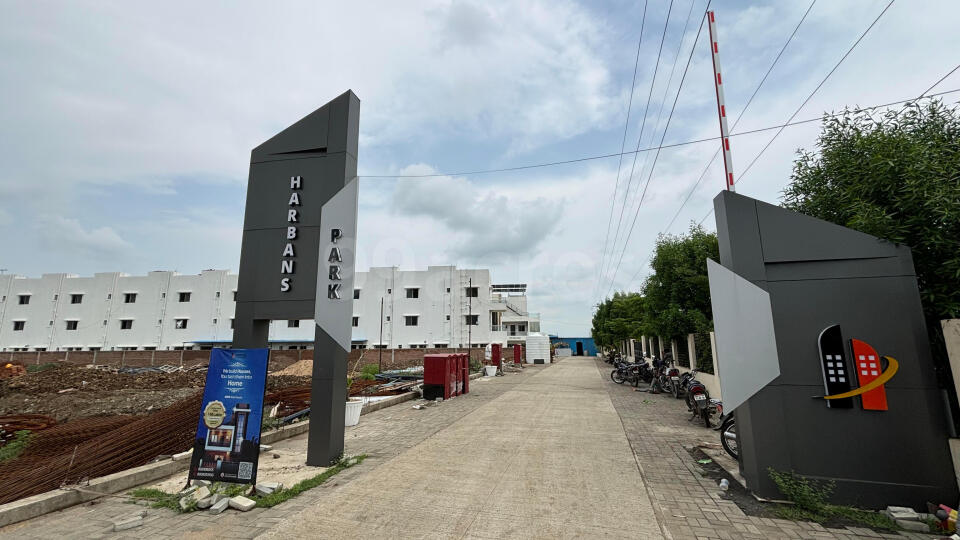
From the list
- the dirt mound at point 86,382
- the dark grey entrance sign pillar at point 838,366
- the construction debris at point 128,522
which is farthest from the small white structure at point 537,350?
the construction debris at point 128,522

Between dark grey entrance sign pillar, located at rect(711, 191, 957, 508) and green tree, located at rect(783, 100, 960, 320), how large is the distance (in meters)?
0.37

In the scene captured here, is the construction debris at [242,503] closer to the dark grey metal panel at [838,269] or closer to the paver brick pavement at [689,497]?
the paver brick pavement at [689,497]

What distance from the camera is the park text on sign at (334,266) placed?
21.4 ft

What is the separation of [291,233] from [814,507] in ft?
24.8

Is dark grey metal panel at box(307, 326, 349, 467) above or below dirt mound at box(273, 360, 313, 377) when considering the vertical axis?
above

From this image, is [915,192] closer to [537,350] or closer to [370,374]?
[370,374]

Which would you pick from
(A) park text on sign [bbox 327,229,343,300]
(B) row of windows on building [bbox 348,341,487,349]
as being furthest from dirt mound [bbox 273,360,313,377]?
(A) park text on sign [bbox 327,229,343,300]

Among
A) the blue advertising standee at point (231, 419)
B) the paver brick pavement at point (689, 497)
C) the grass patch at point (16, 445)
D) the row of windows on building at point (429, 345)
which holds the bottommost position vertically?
the grass patch at point (16, 445)

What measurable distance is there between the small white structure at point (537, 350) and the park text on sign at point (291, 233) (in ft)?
Result: 120

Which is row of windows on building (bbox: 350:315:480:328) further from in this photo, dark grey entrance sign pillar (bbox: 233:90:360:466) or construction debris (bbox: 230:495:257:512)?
construction debris (bbox: 230:495:257:512)

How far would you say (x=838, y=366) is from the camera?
15.4 ft

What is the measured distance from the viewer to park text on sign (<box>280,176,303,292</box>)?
6.57m

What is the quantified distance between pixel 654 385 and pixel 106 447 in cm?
1507

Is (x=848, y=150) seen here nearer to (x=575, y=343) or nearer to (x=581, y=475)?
(x=581, y=475)
